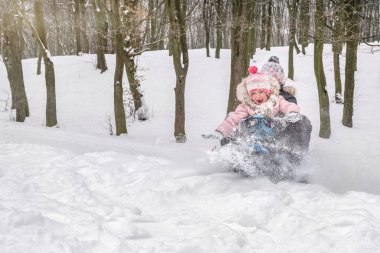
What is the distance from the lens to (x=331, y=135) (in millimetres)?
11695

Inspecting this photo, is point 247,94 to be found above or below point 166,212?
above

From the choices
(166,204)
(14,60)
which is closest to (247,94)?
(166,204)

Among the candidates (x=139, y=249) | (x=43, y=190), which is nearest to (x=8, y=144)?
(x=43, y=190)

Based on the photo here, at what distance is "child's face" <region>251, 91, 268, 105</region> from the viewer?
5.37 m

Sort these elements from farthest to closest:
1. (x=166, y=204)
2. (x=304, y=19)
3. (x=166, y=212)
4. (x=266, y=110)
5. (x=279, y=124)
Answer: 1. (x=304, y=19)
2. (x=266, y=110)
3. (x=279, y=124)
4. (x=166, y=204)
5. (x=166, y=212)

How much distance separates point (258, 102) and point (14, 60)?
32.5ft

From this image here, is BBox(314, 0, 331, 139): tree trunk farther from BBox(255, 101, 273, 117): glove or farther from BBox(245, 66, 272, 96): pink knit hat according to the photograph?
BBox(255, 101, 273, 117): glove

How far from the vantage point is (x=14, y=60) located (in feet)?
40.5

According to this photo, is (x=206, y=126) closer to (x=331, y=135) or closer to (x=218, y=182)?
(x=331, y=135)

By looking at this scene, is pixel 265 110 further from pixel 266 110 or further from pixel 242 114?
pixel 242 114

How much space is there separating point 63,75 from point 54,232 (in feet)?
61.5

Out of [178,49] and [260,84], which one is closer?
[260,84]

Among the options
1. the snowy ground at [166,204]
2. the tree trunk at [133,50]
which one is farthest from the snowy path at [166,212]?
the tree trunk at [133,50]

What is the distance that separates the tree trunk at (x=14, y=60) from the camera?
11656mm
